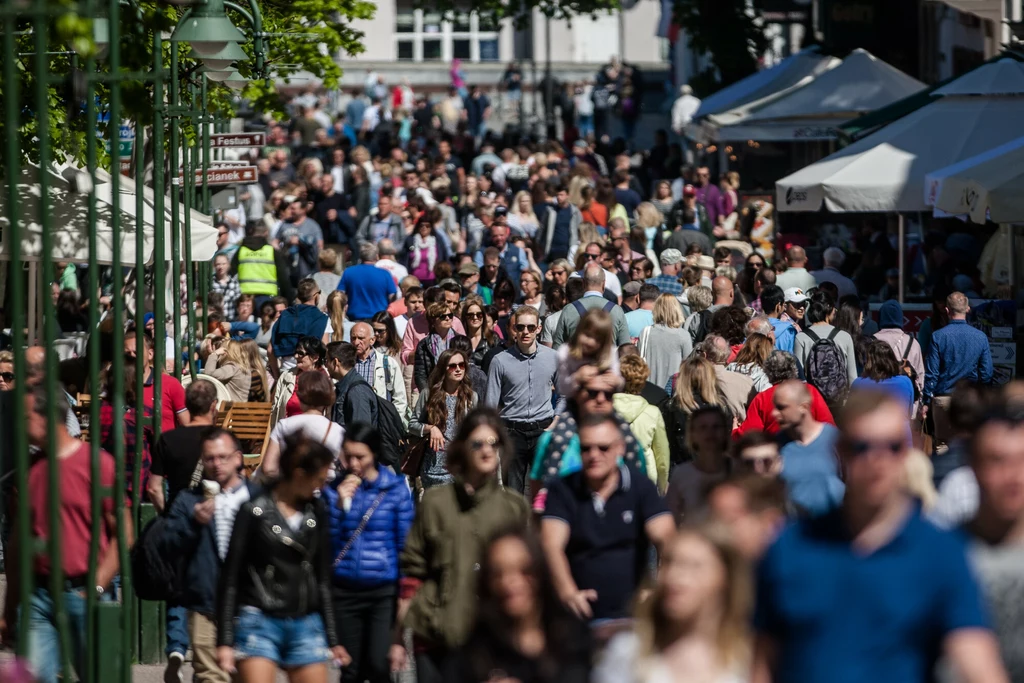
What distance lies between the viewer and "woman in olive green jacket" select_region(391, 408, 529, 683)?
24.9 ft

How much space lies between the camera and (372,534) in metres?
8.29

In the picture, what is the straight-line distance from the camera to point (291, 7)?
21.4 m

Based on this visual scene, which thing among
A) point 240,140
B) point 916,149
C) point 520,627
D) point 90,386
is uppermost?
point 240,140

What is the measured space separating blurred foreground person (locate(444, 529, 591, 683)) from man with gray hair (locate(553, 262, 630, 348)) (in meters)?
8.83

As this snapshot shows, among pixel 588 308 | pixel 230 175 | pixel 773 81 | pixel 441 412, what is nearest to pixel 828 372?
pixel 588 308

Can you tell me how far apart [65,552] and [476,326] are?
6974 mm

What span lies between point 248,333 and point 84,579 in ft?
39.5

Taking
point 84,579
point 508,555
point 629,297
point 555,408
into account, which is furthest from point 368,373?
point 508,555

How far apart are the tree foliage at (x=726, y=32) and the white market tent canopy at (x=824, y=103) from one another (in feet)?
29.8

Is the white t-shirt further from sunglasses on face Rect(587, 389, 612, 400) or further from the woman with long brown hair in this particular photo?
sunglasses on face Rect(587, 389, 612, 400)

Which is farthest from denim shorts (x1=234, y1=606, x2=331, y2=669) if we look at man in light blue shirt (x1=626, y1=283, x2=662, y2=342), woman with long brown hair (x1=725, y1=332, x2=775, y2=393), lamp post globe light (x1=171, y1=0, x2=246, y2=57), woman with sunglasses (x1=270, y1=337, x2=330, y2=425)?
man in light blue shirt (x1=626, y1=283, x2=662, y2=342)

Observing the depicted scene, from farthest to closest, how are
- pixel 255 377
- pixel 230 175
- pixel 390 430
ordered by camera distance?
pixel 230 175 < pixel 255 377 < pixel 390 430

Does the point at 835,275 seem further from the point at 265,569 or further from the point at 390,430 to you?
the point at 265,569

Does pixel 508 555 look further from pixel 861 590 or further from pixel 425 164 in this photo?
pixel 425 164
